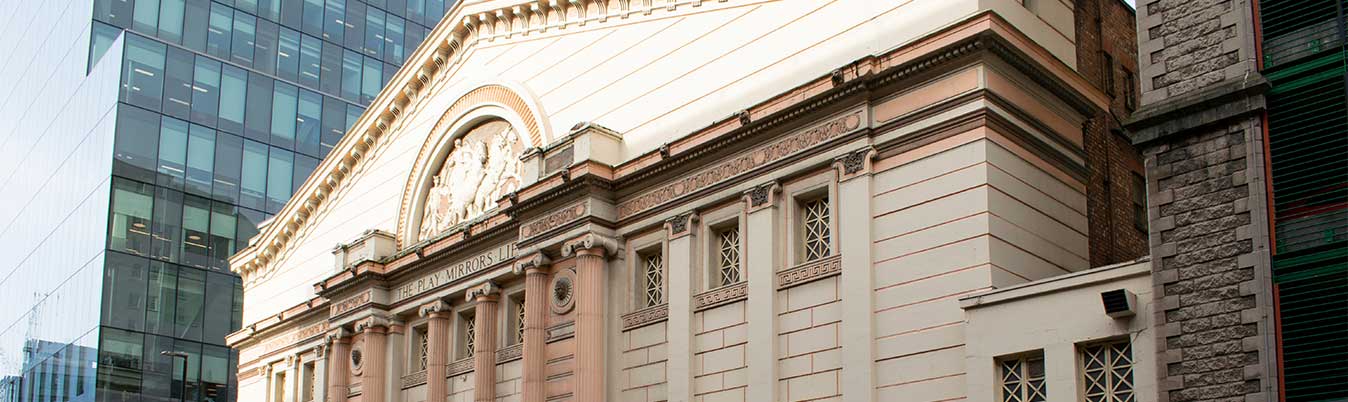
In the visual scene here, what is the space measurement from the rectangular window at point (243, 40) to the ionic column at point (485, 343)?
112 feet

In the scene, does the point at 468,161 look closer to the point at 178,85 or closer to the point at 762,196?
the point at 762,196

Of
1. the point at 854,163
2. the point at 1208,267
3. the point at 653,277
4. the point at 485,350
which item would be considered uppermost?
the point at 854,163

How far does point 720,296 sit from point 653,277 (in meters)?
2.80

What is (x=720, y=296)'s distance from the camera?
27.0 metres

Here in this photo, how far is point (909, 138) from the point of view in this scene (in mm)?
24062

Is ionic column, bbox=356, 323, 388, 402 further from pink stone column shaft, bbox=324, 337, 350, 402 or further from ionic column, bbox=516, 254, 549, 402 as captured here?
ionic column, bbox=516, 254, 549, 402

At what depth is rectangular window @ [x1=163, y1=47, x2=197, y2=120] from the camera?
60562mm

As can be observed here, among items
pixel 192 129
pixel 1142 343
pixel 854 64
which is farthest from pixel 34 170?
pixel 1142 343

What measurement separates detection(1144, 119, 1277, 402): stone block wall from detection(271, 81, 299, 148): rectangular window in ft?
170

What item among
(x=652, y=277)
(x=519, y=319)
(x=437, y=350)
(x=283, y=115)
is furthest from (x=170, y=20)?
(x=652, y=277)

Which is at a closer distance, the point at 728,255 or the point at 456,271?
the point at 728,255

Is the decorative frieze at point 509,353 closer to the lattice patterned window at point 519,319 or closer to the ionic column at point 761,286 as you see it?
the lattice patterned window at point 519,319

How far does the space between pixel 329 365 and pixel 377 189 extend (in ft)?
17.2

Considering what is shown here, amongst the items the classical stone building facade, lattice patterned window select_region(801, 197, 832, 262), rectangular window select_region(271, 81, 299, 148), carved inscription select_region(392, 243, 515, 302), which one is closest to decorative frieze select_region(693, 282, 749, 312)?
the classical stone building facade
